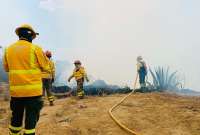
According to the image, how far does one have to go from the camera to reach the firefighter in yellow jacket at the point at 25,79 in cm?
751

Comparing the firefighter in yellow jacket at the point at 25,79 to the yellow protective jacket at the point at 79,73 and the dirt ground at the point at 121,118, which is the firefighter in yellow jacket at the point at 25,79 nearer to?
the dirt ground at the point at 121,118

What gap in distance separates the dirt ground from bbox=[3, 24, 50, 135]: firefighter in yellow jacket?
9.70 feet

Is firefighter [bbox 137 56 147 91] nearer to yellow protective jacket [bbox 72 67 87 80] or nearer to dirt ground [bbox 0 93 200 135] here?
yellow protective jacket [bbox 72 67 87 80]

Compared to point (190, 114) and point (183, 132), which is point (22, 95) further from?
point (190, 114)

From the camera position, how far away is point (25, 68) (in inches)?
298

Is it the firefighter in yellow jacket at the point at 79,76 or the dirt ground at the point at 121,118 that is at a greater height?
the firefighter in yellow jacket at the point at 79,76

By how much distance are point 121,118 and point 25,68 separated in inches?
207

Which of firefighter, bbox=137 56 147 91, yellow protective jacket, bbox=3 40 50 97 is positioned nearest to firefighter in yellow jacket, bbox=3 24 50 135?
yellow protective jacket, bbox=3 40 50 97

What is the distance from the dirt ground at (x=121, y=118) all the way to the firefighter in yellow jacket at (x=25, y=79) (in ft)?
9.70

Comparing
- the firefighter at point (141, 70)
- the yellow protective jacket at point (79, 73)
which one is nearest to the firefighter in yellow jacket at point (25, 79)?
the yellow protective jacket at point (79, 73)

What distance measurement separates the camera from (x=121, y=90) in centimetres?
1978

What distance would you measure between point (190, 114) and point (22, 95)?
259 inches

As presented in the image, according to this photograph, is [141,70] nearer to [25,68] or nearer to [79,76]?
[79,76]

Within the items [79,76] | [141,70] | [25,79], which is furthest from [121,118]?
[141,70]
